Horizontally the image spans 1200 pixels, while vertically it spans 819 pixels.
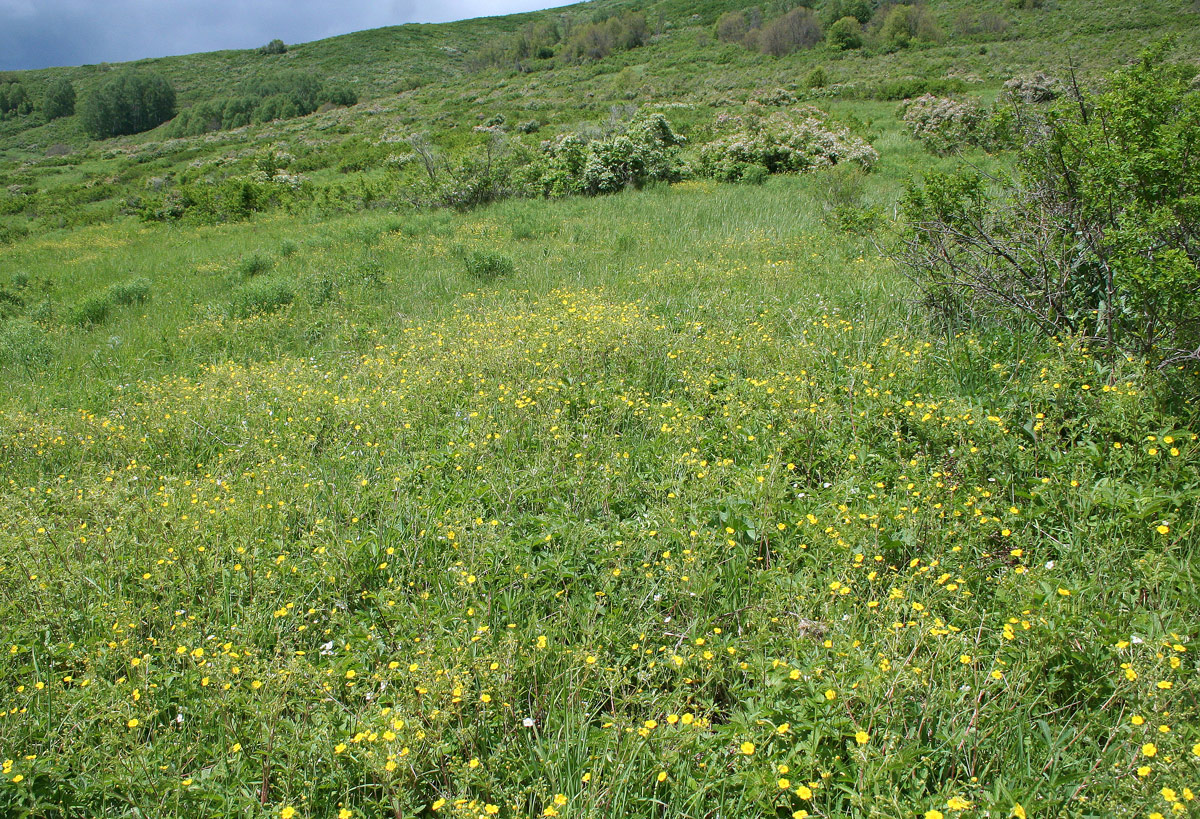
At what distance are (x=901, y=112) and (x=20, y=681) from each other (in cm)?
2734

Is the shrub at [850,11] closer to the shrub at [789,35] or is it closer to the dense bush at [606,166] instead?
the shrub at [789,35]

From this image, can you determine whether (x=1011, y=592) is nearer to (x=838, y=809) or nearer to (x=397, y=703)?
(x=838, y=809)

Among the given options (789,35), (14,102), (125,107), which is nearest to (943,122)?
(789,35)

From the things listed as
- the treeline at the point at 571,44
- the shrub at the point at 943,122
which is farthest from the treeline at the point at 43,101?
the shrub at the point at 943,122

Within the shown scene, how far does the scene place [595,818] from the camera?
1.89 m

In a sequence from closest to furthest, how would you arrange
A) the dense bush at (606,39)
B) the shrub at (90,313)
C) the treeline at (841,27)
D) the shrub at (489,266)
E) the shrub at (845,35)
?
1. the shrub at (90,313)
2. the shrub at (489,266)
3. the treeline at (841,27)
4. the shrub at (845,35)
5. the dense bush at (606,39)

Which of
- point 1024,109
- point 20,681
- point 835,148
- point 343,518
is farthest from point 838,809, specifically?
point 835,148

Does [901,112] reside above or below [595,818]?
above

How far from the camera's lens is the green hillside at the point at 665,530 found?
79.9 inches

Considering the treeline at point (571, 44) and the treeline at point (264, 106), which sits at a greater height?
the treeline at point (571, 44)

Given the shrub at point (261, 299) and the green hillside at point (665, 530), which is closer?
the green hillside at point (665, 530)

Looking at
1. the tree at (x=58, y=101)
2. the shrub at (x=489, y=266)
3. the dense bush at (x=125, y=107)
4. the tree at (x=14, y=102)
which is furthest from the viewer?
the tree at (x=14, y=102)

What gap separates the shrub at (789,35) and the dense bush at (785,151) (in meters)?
40.2

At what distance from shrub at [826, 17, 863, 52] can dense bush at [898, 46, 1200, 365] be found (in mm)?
52451
